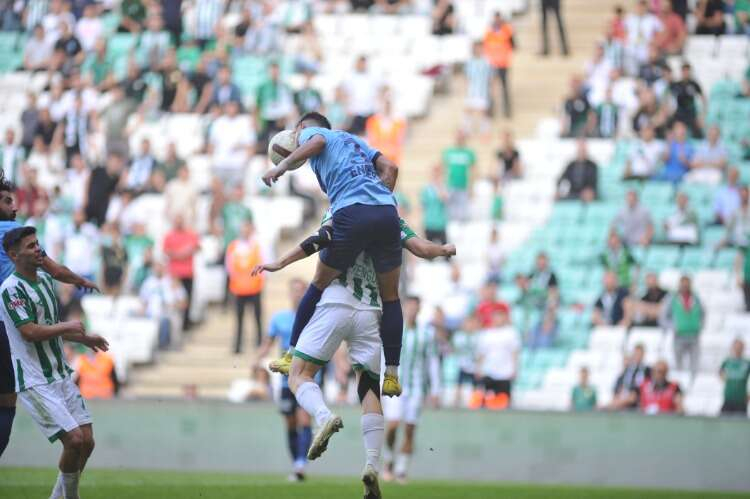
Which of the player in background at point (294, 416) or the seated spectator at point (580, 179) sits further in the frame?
the seated spectator at point (580, 179)

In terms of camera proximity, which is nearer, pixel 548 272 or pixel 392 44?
pixel 548 272

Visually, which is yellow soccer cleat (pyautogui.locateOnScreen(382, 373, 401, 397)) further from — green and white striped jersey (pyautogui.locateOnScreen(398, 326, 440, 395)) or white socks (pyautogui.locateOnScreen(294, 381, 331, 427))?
green and white striped jersey (pyautogui.locateOnScreen(398, 326, 440, 395))

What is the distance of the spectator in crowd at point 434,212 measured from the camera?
2544 cm

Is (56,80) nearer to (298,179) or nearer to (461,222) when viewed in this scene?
(298,179)

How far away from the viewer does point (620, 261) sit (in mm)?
24219

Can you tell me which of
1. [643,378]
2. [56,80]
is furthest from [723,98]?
[56,80]

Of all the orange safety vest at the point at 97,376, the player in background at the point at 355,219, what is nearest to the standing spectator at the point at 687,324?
the orange safety vest at the point at 97,376

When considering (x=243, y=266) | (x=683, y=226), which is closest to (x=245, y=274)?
(x=243, y=266)

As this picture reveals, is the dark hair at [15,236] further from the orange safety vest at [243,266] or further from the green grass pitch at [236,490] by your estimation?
the orange safety vest at [243,266]

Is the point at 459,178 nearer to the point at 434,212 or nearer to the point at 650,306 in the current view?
the point at 434,212

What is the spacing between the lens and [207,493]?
14.9 meters

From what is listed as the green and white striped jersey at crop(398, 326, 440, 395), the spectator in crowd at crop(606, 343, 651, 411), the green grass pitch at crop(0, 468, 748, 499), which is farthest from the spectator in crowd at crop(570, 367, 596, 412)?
the green grass pitch at crop(0, 468, 748, 499)

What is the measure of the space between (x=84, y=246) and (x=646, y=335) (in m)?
9.37

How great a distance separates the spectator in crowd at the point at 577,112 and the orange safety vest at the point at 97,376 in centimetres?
849
